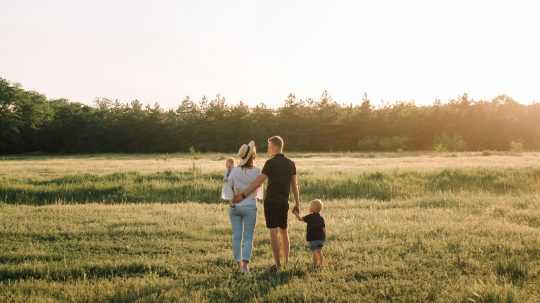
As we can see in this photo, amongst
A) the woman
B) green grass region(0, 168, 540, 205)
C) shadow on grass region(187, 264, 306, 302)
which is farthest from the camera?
green grass region(0, 168, 540, 205)

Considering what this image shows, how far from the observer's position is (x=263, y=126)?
77125 millimetres

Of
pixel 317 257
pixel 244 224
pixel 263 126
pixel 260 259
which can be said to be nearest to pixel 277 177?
pixel 244 224

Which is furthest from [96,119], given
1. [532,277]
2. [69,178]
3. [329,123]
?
[532,277]

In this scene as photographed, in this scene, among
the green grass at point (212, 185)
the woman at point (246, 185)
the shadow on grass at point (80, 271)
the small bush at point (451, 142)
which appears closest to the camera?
the shadow on grass at point (80, 271)

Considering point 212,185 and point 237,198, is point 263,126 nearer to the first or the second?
point 212,185

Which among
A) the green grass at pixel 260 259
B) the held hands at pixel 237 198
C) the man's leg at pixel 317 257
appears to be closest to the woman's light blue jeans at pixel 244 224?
the held hands at pixel 237 198

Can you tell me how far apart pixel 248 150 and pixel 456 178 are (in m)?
18.8

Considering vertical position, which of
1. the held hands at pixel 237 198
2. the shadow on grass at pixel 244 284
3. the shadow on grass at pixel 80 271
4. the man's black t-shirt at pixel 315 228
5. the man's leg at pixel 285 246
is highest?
the held hands at pixel 237 198

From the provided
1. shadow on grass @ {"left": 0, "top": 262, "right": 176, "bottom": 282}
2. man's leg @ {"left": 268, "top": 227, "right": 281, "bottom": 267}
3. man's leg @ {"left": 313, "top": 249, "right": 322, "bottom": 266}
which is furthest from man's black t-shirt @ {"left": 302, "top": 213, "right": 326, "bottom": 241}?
shadow on grass @ {"left": 0, "top": 262, "right": 176, "bottom": 282}

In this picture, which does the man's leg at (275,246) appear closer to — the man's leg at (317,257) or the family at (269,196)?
the family at (269,196)

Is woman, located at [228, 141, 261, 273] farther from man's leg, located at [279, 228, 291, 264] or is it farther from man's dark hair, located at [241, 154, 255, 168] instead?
man's leg, located at [279, 228, 291, 264]

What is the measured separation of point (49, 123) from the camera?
7825cm

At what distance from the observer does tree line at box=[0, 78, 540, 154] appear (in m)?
69.9

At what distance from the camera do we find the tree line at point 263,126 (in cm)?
6994
